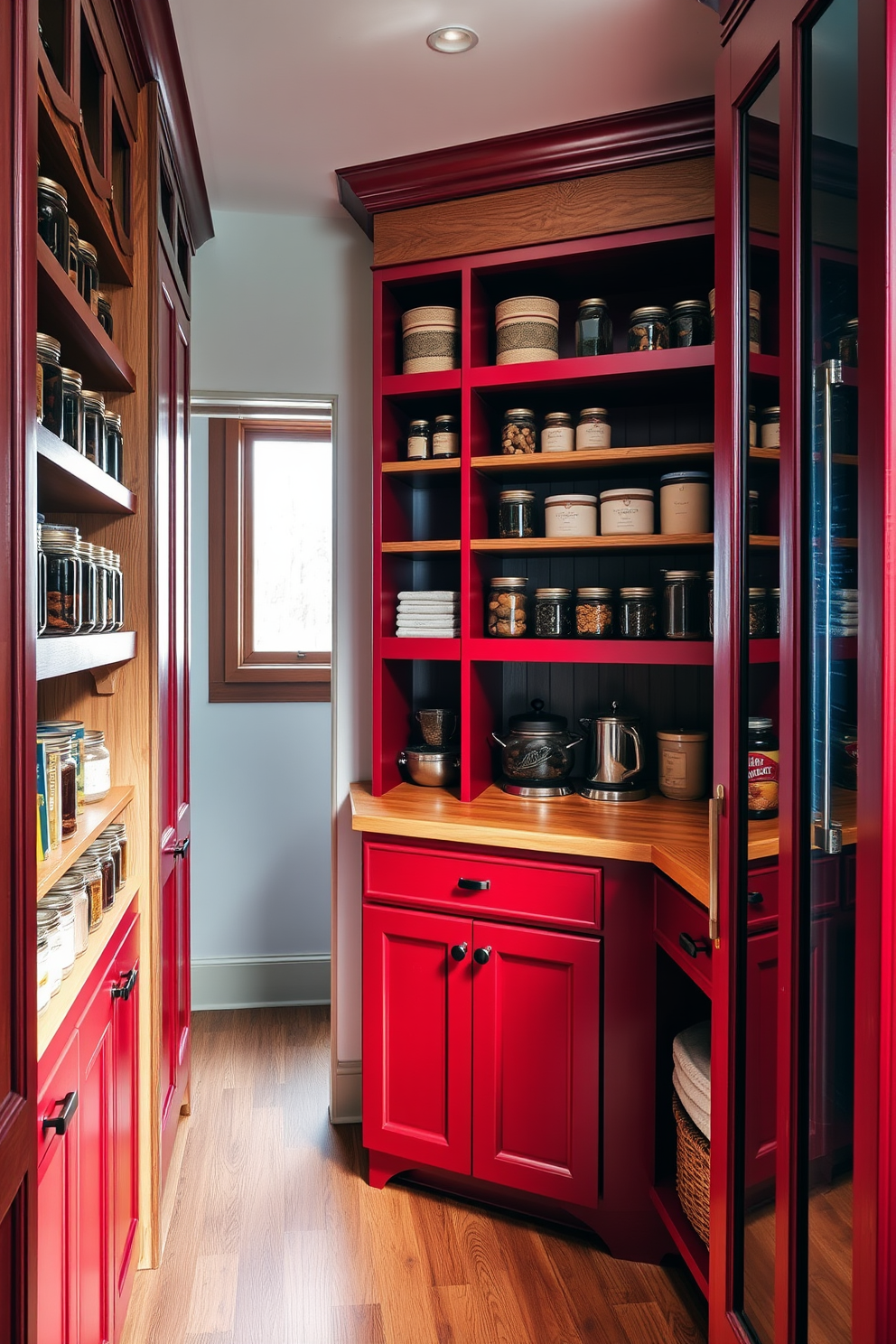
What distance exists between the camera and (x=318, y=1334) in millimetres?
1929

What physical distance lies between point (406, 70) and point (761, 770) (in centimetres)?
173

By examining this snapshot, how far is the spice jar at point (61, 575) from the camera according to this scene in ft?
4.71

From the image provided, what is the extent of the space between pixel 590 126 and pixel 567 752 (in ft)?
5.08

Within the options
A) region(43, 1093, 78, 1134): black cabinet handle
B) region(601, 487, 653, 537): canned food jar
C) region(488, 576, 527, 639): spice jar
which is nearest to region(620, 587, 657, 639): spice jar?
region(601, 487, 653, 537): canned food jar

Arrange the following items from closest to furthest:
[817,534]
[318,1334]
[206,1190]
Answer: [817,534]
[318,1334]
[206,1190]

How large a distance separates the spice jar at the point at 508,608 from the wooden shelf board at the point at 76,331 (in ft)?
3.40

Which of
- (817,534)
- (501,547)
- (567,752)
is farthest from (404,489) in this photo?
(817,534)

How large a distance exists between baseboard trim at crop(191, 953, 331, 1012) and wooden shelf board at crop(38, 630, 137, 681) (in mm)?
2143

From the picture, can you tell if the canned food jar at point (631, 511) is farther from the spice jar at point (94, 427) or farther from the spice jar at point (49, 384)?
the spice jar at point (49, 384)

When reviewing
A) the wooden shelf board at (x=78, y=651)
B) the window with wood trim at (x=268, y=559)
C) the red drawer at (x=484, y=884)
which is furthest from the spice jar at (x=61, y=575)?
the window with wood trim at (x=268, y=559)

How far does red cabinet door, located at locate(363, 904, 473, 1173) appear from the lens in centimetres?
232

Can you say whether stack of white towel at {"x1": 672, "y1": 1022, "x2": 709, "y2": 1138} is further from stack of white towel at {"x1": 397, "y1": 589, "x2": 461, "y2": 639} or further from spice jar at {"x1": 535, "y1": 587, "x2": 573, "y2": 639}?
stack of white towel at {"x1": 397, "y1": 589, "x2": 461, "y2": 639}

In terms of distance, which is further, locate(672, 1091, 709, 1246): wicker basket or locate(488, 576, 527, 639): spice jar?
locate(488, 576, 527, 639): spice jar

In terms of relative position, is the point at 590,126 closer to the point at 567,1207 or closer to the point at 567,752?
the point at 567,752
